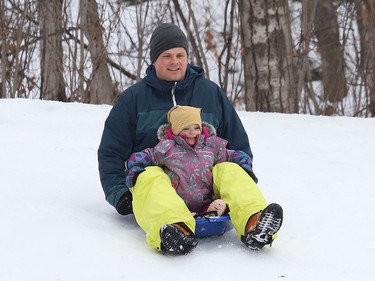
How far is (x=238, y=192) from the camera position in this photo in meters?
2.89

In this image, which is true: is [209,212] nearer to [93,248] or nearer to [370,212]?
[93,248]

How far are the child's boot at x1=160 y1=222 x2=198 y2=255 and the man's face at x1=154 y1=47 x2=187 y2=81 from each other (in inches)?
33.4

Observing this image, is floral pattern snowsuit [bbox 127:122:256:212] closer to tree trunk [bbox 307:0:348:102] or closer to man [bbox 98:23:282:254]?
man [bbox 98:23:282:254]

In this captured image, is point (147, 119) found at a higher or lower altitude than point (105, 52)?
lower

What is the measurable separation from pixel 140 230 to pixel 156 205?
0.33 m

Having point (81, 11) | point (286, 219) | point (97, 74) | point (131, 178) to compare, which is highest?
point (81, 11)

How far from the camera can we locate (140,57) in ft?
29.0

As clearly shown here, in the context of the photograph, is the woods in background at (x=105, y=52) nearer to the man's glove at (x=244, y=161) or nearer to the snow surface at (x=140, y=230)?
the snow surface at (x=140, y=230)

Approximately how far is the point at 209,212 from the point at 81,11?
17.0 ft

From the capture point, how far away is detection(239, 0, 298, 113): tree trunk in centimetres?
660

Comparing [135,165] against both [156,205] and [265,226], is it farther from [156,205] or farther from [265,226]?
[265,226]

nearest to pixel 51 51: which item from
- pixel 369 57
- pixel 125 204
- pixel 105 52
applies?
pixel 105 52

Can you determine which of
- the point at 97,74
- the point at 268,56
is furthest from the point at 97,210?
the point at 97,74

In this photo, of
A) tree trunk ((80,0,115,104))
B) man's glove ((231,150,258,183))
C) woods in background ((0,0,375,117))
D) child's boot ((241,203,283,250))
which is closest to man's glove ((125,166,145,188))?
man's glove ((231,150,258,183))
